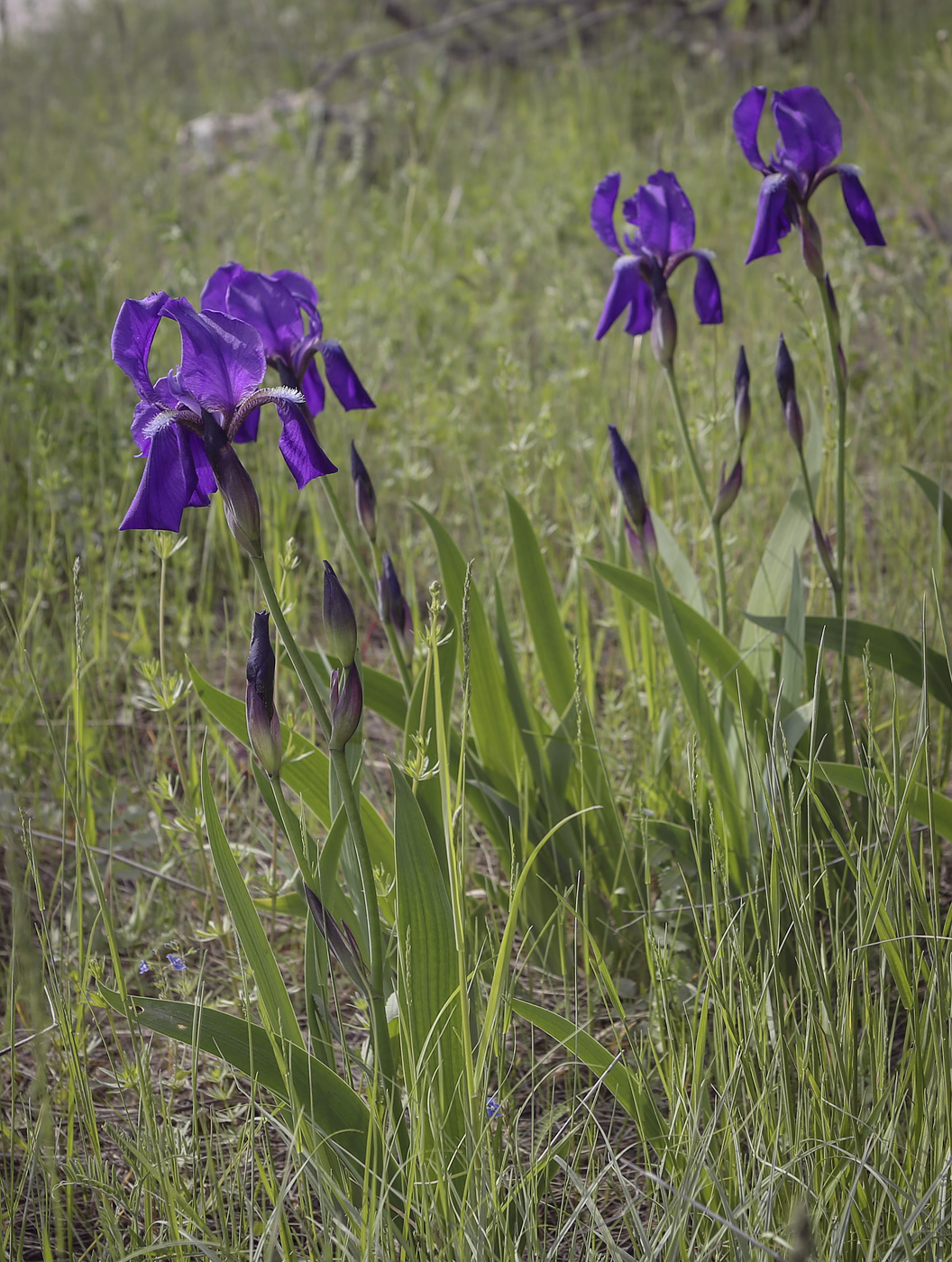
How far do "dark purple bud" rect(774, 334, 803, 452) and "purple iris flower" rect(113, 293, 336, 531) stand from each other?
937mm

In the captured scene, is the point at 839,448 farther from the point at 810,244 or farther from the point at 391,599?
the point at 391,599

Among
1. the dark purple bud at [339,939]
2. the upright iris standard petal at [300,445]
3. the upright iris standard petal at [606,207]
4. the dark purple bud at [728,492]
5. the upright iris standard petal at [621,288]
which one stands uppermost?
the upright iris standard petal at [606,207]

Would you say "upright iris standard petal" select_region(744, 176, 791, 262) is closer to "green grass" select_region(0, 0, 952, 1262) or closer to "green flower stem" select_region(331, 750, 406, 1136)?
"green grass" select_region(0, 0, 952, 1262)

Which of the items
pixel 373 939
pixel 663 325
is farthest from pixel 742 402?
pixel 373 939

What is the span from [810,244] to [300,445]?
1.03m

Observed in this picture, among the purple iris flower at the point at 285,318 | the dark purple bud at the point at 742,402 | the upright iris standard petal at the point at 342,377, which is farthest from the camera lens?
the dark purple bud at the point at 742,402

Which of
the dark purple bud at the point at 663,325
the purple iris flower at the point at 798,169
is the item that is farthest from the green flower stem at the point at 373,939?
the purple iris flower at the point at 798,169

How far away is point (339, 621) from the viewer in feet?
3.60

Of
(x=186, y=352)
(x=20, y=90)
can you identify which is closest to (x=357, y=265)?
(x=186, y=352)

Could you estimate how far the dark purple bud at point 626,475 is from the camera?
1616mm

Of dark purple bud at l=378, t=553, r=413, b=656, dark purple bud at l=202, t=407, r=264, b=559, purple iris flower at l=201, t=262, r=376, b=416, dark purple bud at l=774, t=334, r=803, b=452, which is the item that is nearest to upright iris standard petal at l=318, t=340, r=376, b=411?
purple iris flower at l=201, t=262, r=376, b=416

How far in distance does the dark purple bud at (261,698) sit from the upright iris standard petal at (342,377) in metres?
0.53

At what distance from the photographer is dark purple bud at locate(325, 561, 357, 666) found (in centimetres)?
109

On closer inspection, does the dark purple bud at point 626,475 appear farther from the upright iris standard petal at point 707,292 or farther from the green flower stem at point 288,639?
the green flower stem at point 288,639
